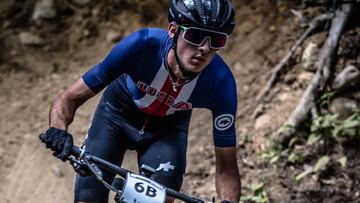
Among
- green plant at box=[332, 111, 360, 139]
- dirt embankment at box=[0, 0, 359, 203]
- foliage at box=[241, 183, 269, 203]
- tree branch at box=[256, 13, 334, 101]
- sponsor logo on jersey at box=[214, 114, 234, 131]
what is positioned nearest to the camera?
sponsor logo on jersey at box=[214, 114, 234, 131]

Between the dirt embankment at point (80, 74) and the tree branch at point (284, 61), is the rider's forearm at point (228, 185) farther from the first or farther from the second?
the tree branch at point (284, 61)

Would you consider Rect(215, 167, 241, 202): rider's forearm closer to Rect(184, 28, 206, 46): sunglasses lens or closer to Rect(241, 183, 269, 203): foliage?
Rect(184, 28, 206, 46): sunglasses lens

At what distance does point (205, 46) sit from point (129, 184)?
916mm

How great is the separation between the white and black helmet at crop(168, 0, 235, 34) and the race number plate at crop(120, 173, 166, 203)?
3.14 ft

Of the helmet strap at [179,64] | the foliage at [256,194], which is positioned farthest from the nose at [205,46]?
the foliage at [256,194]

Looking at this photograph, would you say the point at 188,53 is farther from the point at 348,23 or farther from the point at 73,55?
the point at 73,55

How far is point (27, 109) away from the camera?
761 cm

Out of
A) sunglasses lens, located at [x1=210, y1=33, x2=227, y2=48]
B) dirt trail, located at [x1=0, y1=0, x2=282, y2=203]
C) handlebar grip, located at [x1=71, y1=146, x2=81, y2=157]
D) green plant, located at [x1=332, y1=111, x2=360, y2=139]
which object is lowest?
green plant, located at [x1=332, y1=111, x2=360, y2=139]

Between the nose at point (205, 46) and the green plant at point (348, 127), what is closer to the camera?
the nose at point (205, 46)

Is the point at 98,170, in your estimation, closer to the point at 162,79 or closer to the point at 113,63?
the point at 113,63

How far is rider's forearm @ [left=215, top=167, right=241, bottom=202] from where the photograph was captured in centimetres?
386

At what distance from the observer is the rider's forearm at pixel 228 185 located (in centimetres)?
386

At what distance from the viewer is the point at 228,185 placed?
154 inches

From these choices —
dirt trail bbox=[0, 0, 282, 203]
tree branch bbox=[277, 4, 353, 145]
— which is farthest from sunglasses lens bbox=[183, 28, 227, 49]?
tree branch bbox=[277, 4, 353, 145]
